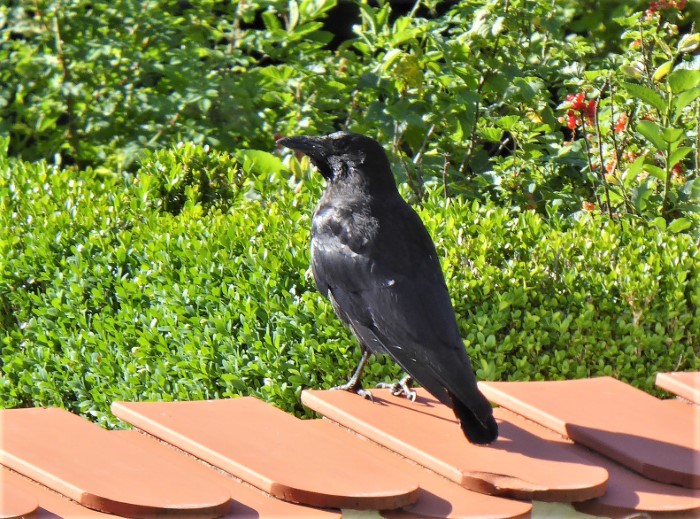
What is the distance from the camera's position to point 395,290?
2.84m

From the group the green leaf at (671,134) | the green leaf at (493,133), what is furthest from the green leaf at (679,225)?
the green leaf at (493,133)

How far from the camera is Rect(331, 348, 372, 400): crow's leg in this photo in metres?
2.81

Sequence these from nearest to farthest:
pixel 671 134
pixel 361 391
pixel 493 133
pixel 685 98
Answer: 1. pixel 361 391
2. pixel 671 134
3. pixel 685 98
4. pixel 493 133

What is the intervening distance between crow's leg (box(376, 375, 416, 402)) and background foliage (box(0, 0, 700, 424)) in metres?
0.21

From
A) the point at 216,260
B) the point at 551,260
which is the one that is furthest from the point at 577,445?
the point at 216,260

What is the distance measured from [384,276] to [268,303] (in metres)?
0.59

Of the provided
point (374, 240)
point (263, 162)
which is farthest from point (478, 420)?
point (263, 162)

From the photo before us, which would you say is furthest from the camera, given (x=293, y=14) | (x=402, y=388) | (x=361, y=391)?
(x=293, y=14)

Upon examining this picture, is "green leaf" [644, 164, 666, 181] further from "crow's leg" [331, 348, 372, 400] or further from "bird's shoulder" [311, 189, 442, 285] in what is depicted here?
"crow's leg" [331, 348, 372, 400]

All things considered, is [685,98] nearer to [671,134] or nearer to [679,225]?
[671,134]

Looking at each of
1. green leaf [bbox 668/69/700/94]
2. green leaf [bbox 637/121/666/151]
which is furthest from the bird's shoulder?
green leaf [bbox 668/69/700/94]

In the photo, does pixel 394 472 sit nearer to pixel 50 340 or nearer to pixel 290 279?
pixel 290 279

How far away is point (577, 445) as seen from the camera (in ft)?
8.34

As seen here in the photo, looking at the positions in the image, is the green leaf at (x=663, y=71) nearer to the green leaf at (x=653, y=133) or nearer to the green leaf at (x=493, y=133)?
the green leaf at (x=653, y=133)
